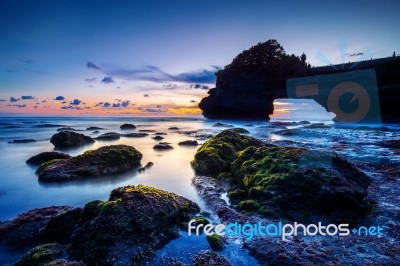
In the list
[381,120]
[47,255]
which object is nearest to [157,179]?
[47,255]

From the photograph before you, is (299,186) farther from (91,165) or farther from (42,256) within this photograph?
(91,165)

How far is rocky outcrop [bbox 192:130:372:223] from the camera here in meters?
5.45

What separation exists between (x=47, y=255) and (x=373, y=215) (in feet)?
21.0

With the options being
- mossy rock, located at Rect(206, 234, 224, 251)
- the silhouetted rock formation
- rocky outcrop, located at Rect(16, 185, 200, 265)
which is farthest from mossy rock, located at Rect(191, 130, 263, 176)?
the silhouetted rock formation

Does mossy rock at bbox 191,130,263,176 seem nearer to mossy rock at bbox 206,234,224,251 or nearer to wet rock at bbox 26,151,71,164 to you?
mossy rock at bbox 206,234,224,251

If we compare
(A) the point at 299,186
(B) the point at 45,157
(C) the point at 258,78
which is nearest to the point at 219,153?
(A) the point at 299,186

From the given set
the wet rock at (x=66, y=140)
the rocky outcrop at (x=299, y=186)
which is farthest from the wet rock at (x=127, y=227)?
the wet rock at (x=66, y=140)

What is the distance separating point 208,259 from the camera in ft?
13.6

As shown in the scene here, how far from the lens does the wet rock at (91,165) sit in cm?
941

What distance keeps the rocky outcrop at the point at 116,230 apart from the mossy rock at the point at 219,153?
4.33 meters

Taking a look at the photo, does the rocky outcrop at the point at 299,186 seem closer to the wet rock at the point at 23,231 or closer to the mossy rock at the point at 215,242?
the mossy rock at the point at 215,242

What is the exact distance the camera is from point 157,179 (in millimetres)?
10086

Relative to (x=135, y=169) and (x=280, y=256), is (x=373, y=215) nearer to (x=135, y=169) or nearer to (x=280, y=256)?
(x=280, y=256)

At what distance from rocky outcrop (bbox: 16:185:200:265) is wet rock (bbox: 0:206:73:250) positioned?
35cm
